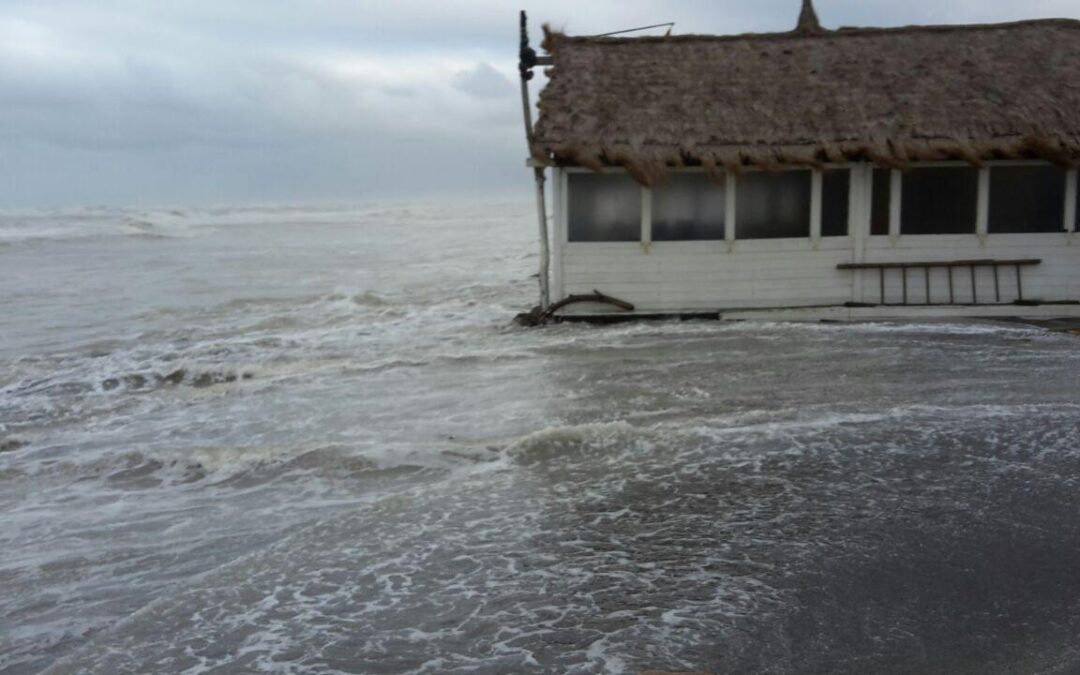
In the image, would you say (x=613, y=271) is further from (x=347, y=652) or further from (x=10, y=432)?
(x=347, y=652)

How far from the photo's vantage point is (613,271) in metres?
12.6

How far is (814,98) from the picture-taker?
12.7 m

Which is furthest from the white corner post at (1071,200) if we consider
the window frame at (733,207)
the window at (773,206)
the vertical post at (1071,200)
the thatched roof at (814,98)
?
the window at (773,206)

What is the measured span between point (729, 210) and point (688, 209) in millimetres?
517

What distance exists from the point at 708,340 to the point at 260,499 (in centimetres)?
628

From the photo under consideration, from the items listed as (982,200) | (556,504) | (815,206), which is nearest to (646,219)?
(815,206)

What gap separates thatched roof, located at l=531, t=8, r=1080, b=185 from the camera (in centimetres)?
1200

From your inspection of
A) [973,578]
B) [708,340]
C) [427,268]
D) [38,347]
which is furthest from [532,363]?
[427,268]

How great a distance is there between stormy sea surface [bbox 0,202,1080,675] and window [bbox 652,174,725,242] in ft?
4.65

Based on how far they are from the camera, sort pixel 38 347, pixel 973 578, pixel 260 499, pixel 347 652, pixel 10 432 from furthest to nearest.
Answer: pixel 38 347 < pixel 10 432 < pixel 260 499 < pixel 973 578 < pixel 347 652

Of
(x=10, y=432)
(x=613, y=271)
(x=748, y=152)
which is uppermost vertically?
(x=748, y=152)

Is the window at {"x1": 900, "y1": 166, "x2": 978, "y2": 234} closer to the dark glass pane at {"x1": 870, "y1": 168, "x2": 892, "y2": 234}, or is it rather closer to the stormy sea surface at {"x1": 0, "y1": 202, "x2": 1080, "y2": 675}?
the dark glass pane at {"x1": 870, "y1": 168, "x2": 892, "y2": 234}

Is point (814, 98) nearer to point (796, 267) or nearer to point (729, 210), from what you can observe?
point (729, 210)

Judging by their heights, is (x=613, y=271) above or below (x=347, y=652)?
above
